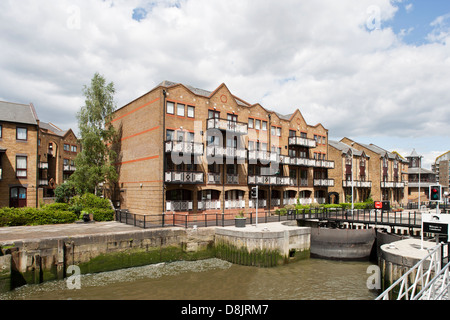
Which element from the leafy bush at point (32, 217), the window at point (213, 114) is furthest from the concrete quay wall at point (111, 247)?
the window at point (213, 114)

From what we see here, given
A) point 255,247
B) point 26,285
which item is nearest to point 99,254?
point 26,285

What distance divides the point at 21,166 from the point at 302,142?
108 ft

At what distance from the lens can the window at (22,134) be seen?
30.7 meters

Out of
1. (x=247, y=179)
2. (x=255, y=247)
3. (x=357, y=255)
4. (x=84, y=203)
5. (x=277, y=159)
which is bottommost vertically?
(x=357, y=255)

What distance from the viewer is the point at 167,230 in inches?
830

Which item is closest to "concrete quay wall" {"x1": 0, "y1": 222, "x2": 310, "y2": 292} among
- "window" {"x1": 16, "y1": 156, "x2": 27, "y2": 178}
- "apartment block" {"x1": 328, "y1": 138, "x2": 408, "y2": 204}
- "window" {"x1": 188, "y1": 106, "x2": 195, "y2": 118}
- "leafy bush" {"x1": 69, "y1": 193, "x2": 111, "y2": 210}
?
"leafy bush" {"x1": 69, "y1": 193, "x2": 111, "y2": 210}

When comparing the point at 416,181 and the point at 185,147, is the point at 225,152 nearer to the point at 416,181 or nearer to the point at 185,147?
the point at 185,147

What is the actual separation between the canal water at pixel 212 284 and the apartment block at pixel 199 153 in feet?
29.5

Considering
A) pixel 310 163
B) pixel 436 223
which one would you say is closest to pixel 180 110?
pixel 310 163

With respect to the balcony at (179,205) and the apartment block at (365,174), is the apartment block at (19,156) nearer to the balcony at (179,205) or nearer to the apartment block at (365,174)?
the balcony at (179,205)

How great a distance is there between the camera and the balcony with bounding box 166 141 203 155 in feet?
86.6

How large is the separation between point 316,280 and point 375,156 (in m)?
44.3
